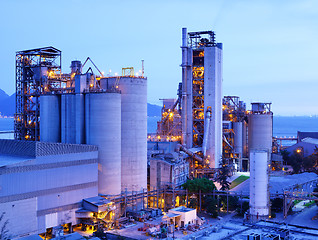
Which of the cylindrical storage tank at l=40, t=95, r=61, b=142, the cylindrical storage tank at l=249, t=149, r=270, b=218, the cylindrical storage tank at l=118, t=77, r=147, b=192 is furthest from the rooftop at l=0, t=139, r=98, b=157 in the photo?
the cylindrical storage tank at l=249, t=149, r=270, b=218

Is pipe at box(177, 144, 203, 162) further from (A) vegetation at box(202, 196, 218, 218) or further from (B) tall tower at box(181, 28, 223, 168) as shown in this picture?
(A) vegetation at box(202, 196, 218, 218)

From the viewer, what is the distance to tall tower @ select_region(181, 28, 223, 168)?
263ft

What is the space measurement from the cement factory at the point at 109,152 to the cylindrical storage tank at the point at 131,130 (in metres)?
0.14

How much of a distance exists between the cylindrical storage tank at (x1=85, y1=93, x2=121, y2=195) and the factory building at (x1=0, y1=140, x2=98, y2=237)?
1779mm

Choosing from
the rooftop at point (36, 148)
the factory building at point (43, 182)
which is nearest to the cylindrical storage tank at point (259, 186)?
the factory building at point (43, 182)

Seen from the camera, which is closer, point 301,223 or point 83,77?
point 301,223

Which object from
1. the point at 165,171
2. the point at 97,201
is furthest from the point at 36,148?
the point at 165,171

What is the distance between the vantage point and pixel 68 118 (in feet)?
195

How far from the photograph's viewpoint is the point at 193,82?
82125mm

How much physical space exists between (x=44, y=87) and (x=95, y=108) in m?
15.5

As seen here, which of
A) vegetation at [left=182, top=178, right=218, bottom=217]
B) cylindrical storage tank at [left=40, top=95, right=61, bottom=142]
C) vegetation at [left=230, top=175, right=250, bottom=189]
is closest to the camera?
vegetation at [left=182, top=178, right=218, bottom=217]

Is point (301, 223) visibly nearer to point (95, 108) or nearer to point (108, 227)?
point (108, 227)

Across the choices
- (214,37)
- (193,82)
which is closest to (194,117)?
(193,82)

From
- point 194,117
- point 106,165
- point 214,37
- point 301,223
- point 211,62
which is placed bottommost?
point 301,223
